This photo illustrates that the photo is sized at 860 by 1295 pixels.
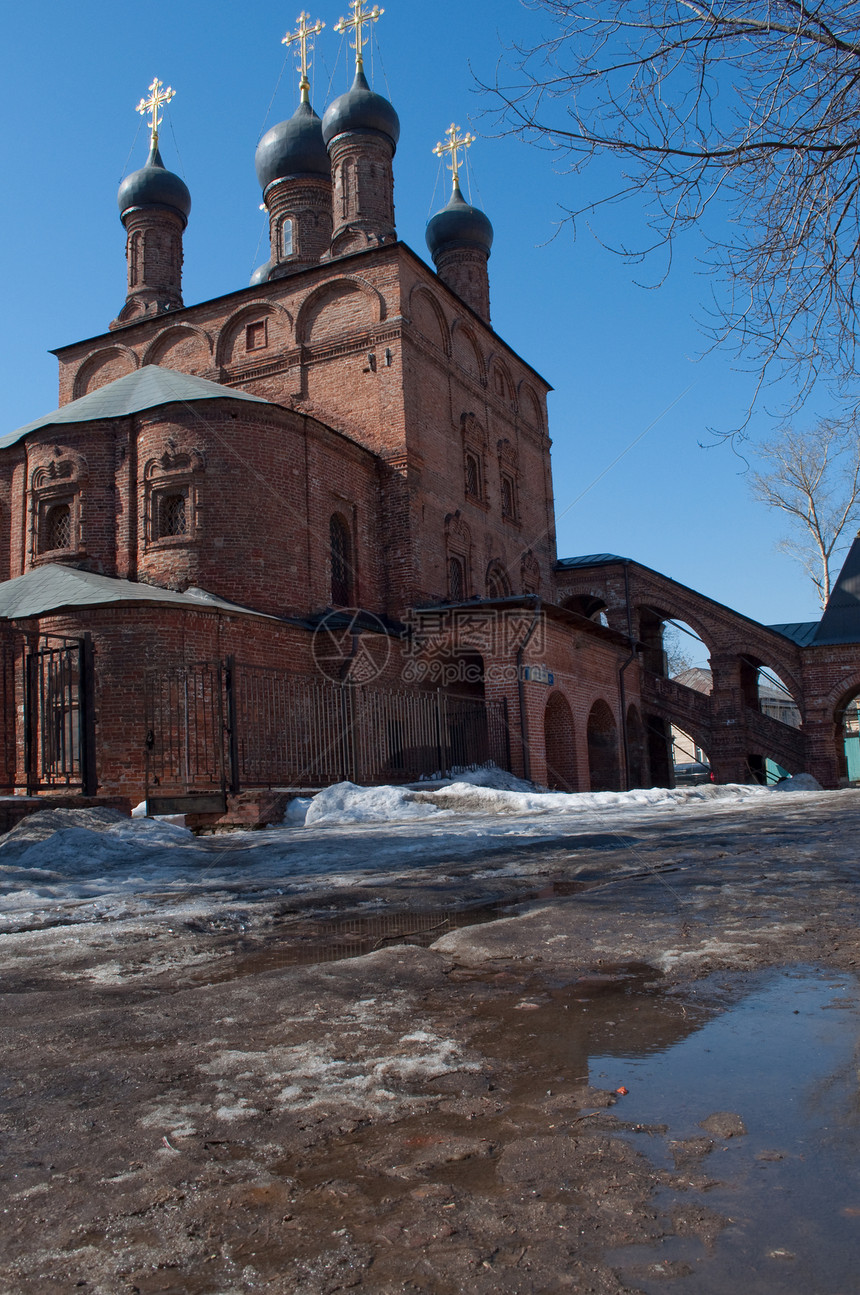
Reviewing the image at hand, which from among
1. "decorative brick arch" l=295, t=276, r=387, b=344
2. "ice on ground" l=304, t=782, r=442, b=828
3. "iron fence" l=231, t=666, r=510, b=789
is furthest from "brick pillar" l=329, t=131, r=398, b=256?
"ice on ground" l=304, t=782, r=442, b=828

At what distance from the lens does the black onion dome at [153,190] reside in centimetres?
2498

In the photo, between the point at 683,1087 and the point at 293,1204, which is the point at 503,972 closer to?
the point at 683,1087

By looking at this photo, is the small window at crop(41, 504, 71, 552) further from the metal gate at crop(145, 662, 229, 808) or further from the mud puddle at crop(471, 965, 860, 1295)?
the mud puddle at crop(471, 965, 860, 1295)

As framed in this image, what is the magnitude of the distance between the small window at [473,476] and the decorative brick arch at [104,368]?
28.3ft

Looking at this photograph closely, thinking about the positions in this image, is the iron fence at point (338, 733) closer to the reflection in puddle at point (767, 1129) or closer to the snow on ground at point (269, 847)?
the snow on ground at point (269, 847)

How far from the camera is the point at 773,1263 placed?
129 centimetres

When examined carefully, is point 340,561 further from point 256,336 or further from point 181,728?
point 181,728

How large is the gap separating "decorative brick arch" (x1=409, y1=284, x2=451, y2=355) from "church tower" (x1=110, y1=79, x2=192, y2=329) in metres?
7.26

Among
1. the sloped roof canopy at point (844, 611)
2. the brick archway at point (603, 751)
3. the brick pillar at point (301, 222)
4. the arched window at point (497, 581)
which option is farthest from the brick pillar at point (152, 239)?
the sloped roof canopy at point (844, 611)

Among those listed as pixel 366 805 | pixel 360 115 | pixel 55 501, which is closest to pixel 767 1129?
pixel 366 805

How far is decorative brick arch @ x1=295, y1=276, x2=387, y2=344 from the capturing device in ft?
67.1

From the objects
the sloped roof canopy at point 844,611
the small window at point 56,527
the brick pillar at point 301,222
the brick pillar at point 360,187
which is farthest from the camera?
the brick pillar at point 301,222

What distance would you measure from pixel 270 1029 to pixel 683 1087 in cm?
109

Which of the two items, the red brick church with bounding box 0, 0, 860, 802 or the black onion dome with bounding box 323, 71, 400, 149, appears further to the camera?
the black onion dome with bounding box 323, 71, 400, 149
